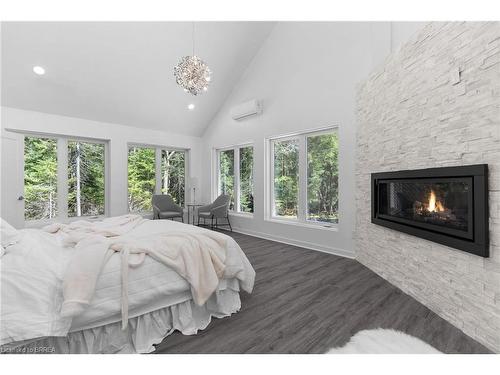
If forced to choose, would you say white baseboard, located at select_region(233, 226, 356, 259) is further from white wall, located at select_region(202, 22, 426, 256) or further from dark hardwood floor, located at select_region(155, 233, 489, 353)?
dark hardwood floor, located at select_region(155, 233, 489, 353)

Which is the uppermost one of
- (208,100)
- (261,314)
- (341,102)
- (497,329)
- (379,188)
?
(208,100)

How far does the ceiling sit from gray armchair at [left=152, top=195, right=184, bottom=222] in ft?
5.38

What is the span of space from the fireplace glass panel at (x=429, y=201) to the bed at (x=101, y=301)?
5.76 feet

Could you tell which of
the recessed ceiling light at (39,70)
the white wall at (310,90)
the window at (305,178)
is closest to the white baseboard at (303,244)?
the white wall at (310,90)

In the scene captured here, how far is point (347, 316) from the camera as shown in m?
1.95

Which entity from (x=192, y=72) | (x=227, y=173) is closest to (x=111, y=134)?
(x=227, y=173)

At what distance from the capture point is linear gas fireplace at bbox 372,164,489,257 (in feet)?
5.50

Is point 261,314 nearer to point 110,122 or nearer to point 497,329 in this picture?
point 497,329

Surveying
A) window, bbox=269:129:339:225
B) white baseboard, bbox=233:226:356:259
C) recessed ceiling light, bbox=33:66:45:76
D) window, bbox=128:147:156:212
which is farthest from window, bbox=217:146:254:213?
recessed ceiling light, bbox=33:66:45:76

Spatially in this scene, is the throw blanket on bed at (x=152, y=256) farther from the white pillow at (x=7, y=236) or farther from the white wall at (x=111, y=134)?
the white wall at (x=111, y=134)

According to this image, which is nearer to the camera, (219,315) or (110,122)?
(219,315)
